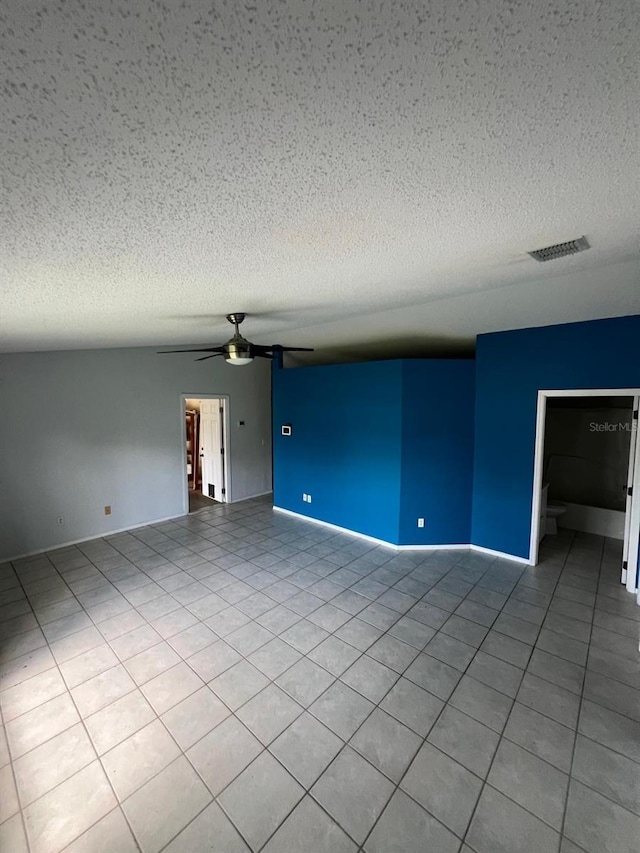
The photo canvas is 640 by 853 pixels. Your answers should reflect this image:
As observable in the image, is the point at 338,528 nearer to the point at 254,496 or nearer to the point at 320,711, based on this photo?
the point at 254,496

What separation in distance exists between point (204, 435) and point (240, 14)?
6863 millimetres

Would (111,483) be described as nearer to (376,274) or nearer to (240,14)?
(376,274)

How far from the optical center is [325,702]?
223cm

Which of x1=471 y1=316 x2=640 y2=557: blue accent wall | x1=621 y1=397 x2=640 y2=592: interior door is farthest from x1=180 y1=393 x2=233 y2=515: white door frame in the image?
x1=621 y1=397 x2=640 y2=592: interior door

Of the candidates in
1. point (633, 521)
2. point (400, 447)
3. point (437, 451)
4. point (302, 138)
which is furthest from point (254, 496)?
point (302, 138)

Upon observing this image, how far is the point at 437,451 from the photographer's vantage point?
4395 mm

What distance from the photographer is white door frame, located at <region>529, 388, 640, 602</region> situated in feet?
11.1

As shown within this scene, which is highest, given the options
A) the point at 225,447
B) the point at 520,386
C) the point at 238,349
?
the point at 238,349

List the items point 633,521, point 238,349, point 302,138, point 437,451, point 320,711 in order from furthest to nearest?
point 437,451
point 633,521
point 238,349
point 320,711
point 302,138

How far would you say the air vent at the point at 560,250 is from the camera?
1.74 metres

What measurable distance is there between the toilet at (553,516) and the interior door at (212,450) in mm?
5246

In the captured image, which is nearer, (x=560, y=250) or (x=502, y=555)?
(x=560, y=250)

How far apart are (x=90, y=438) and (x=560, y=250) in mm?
5294

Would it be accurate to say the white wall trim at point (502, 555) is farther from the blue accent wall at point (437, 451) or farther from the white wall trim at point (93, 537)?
the white wall trim at point (93, 537)
